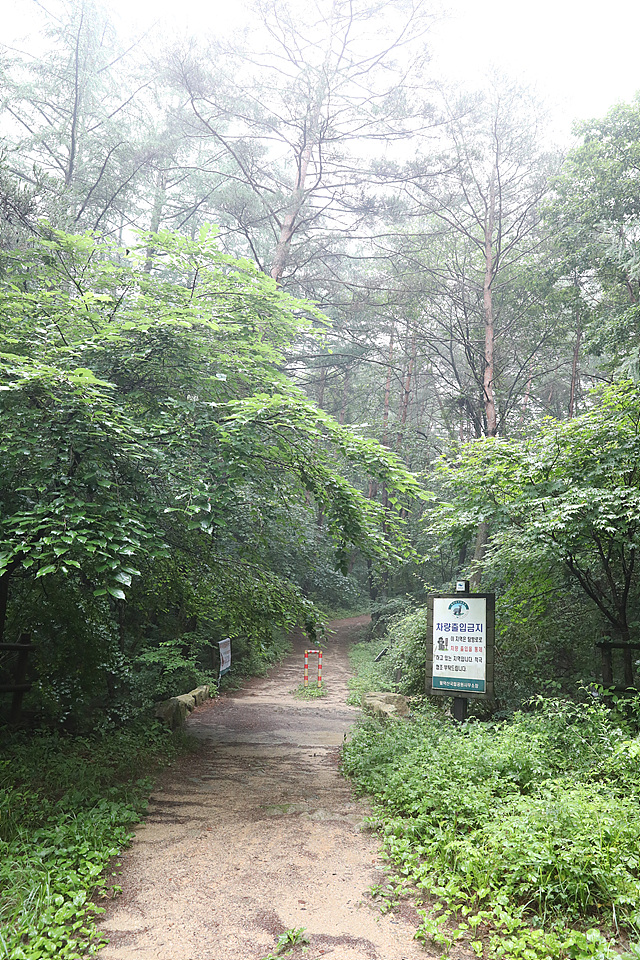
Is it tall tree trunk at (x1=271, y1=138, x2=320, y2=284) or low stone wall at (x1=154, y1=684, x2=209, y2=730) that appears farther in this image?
tall tree trunk at (x1=271, y1=138, x2=320, y2=284)

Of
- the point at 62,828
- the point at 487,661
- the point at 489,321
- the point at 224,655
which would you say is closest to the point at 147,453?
the point at 62,828

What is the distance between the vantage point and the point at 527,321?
14922mm

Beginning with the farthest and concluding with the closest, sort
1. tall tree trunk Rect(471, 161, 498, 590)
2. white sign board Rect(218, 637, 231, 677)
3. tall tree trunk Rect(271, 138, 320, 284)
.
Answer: tall tree trunk Rect(271, 138, 320, 284) → tall tree trunk Rect(471, 161, 498, 590) → white sign board Rect(218, 637, 231, 677)

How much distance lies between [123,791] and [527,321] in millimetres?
14131

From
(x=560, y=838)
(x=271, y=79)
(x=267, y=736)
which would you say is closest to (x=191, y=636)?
(x=267, y=736)

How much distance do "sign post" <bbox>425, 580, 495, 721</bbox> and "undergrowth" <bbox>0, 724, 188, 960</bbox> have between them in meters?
3.35

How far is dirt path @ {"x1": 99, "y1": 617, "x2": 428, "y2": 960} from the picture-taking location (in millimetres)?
2902

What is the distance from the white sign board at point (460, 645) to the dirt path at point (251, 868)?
1.71m

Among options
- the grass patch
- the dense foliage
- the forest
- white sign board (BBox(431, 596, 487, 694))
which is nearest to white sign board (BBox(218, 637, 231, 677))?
the forest

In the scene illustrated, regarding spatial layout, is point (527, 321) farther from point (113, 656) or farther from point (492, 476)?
point (113, 656)

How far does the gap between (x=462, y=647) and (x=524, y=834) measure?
3.44 metres

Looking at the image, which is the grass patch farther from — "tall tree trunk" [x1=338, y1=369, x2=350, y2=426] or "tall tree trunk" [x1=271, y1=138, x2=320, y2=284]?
"tall tree trunk" [x1=338, y1=369, x2=350, y2=426]

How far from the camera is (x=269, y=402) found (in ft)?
16.2

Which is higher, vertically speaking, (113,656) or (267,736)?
(113,656)
